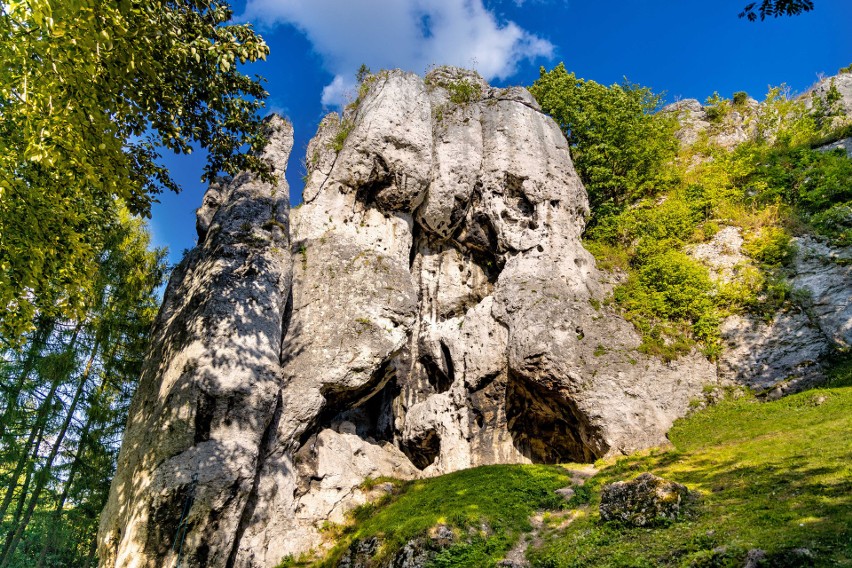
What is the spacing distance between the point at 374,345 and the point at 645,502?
865cm

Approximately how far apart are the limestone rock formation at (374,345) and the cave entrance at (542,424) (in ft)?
0.19

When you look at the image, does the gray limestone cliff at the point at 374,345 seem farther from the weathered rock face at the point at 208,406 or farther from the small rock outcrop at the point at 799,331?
the small rock outcrop at the point at 799,331

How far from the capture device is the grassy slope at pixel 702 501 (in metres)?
6.51

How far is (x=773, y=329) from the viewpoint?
14422 millimetres

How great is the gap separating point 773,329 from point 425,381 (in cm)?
1075

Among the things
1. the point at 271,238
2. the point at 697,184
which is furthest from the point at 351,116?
the point at 697,184

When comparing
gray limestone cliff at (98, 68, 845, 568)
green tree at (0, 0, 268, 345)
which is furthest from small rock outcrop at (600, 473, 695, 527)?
green tree at (0, 0, 268, 345)

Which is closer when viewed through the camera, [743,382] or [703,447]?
[703,447]

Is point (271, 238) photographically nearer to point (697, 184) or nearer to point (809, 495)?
point (809, 495)

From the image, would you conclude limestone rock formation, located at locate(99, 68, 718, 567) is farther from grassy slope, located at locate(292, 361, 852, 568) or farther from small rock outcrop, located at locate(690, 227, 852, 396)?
grassy slope, located at locate(292, 361, 852, 568)

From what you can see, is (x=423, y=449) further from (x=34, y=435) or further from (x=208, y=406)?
(x=34, y=435)

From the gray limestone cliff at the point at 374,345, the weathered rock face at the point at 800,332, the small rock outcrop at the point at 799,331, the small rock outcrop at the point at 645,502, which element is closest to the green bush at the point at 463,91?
the gray limestone cliff at the point at 374,345

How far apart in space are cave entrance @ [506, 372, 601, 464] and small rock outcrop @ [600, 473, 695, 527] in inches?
201

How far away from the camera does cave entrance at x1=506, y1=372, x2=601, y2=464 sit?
14180mm
